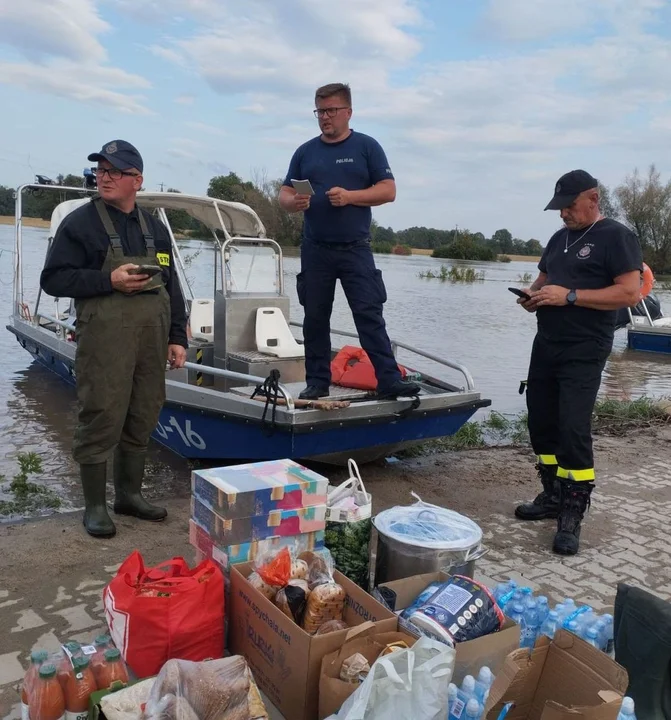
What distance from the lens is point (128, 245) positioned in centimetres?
386

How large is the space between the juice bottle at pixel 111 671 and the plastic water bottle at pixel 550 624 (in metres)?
1.56

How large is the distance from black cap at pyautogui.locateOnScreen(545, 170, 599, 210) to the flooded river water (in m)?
3.48

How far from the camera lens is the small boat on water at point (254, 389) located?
477cm

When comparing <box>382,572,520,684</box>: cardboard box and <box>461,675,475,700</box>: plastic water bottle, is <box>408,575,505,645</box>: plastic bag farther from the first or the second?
<box>461,675,475,700</box>: plastic water bottle

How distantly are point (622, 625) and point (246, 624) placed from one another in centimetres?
136

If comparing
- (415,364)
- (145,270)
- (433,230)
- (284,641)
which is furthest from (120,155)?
(433,230)

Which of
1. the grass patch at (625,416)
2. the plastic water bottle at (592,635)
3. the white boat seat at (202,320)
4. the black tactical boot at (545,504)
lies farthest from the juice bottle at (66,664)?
the grass patch at (625,416)

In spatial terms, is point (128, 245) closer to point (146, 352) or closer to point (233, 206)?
point (146, 352)

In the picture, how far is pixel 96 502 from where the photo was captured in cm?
400

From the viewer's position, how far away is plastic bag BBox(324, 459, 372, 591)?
3.11 meters

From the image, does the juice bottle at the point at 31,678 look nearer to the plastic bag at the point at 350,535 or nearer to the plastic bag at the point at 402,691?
the plastic bag at the point at 402,691

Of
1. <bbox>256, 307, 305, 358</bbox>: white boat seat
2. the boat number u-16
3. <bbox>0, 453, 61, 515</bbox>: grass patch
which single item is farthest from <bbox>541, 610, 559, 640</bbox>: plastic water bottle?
<bbox>256, 307, 305, 358</bbox>: white boat seat

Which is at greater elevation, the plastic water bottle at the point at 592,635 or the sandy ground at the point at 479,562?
the plastic water bottle at the point at 592,635

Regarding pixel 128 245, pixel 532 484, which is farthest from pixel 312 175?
pixel 532 484
